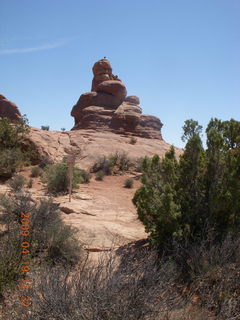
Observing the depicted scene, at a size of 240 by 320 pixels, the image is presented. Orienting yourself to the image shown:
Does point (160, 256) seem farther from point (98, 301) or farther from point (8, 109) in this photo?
point (8, 109)

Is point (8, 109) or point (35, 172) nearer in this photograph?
point (35, 172)

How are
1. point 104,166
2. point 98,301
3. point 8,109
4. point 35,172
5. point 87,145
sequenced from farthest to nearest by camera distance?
point 8,109, point 87,145, point 104,166, point 35,172, point 98,301

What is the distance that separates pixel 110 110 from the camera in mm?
31172

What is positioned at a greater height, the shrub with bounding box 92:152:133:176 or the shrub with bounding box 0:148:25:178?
the shrub with bounding box 92:152:133:176

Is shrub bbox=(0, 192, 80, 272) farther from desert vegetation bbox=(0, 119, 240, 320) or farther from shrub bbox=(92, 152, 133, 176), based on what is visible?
shrub bbox=(92, 152, 133, 176)

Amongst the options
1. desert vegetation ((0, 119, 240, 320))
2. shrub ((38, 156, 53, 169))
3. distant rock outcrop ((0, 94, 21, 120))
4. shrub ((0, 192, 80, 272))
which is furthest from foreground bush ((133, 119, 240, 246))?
distant rock outcrop ((0, 94, 21, 120))

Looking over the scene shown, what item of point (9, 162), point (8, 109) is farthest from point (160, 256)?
point (8, 109)

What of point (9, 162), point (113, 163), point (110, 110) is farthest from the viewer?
point (110, 110)

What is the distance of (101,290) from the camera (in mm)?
2801

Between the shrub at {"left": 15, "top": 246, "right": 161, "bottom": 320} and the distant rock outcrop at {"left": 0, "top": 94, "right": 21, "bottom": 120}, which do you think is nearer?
the shrub at {"left": 15, "top": 246, "right": 161, "bottom": 320}

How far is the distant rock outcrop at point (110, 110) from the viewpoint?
29281 mm

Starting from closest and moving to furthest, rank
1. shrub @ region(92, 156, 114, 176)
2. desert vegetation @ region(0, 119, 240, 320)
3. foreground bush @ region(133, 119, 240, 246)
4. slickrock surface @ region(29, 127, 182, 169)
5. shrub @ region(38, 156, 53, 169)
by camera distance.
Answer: desert vegetation @ region(0, 119, 240, 320)
foreground bush @ region(133, 119, 240, 246)
shrub @ region(38, 156, 53, 169)
shrub @ region(92, 156, 114, 176)
slickrock surface @ region(29, 127, 182, 169)

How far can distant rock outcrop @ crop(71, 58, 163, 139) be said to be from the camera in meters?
29.3

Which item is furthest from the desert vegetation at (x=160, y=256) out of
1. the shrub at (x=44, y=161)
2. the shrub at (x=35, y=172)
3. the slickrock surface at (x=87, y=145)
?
the slickrock surface at (x=87, y=145)
